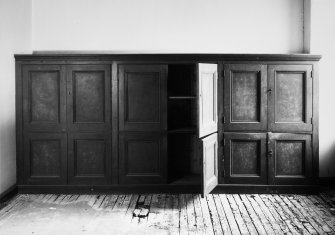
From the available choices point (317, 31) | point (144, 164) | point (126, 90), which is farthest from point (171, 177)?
point (317, 31)

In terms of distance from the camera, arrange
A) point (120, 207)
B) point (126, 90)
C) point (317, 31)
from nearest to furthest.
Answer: point (120, 207) < point (126, 90) < point (317, 31)

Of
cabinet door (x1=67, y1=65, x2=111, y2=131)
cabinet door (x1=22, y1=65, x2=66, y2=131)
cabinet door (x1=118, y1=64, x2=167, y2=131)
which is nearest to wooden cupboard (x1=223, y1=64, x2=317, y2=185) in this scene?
cabinet door (x1=118, y1=64, x2=167, y2=131)

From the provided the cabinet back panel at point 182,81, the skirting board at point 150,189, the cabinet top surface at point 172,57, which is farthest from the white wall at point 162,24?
the skirting board at point 150,189

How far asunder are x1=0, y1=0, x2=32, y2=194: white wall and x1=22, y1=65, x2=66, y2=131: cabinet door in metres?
0.17

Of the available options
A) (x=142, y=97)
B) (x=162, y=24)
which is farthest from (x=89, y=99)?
(x=162, y=24)

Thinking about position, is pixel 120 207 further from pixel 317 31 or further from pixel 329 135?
pixel 317 31

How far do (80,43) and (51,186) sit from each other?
6.42 ft

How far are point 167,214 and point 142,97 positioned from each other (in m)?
1.49

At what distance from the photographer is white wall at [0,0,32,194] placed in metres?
4.73

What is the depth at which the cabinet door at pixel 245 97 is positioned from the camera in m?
5.02

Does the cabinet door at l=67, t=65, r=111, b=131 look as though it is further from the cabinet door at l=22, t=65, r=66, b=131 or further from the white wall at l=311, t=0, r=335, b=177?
the white wall at l=311, t=0, r=335, b=177

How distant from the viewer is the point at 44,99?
5.04 m

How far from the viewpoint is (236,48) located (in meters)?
5.57

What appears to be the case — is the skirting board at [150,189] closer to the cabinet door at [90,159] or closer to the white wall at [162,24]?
the cabinet door at [90,159]
